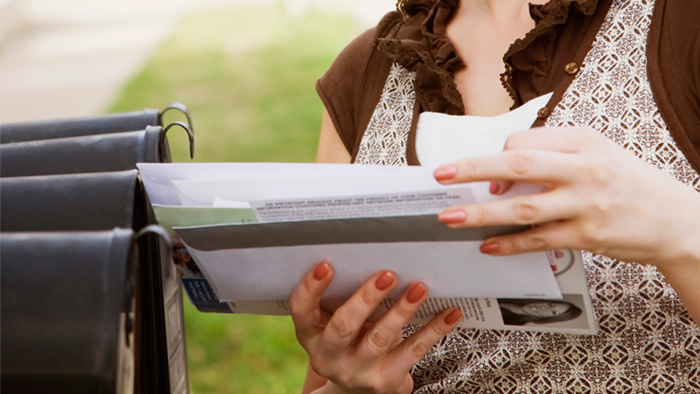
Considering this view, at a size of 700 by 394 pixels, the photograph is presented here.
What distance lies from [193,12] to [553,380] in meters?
7.11

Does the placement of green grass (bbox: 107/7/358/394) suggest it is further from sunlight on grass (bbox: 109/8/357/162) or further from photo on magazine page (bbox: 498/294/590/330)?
photo on magazine page (bbox: 498/294/590/330)

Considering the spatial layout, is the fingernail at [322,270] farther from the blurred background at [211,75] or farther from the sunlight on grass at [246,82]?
the sunlight on grass at [246,82]

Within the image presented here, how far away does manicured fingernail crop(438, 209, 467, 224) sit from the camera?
0.64m

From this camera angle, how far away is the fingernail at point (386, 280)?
767mm

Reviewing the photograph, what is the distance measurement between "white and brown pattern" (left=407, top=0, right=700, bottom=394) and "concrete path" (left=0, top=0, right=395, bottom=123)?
415 centimetres

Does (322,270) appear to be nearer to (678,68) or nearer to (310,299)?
(310,299)

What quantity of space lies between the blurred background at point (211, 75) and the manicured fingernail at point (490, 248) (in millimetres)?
1929

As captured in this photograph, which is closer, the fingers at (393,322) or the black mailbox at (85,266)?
the black mailbox at (85,266)

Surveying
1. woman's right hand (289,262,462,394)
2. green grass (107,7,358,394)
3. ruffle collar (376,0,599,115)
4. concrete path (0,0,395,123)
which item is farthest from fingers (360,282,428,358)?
concrete path (0,0,395,123)

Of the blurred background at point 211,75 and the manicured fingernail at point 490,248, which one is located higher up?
the manicured fingernail at point 490,248

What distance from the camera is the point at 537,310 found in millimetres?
785

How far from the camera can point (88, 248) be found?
0.55 meters

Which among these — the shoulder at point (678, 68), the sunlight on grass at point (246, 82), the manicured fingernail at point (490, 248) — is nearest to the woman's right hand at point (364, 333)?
the manicured fingernail at point (490, 248)

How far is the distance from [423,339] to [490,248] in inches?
8.0
